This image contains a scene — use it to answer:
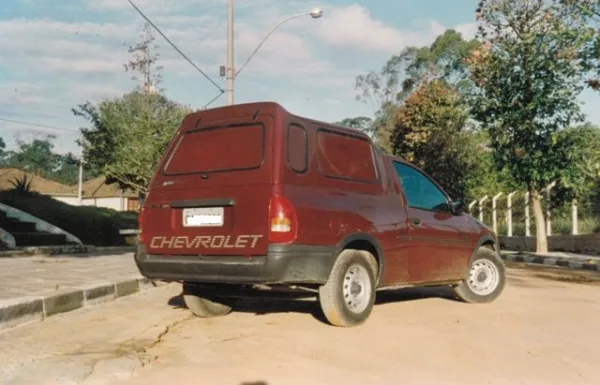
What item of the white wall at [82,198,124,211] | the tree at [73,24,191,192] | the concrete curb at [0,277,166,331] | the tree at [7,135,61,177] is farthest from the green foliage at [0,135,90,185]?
the concrete curb at [0,277,166,331]

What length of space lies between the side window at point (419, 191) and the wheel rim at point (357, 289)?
1.17 metres

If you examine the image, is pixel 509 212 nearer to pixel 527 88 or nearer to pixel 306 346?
pixel 527 88

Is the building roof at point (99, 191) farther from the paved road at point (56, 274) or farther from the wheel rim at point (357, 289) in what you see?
the wheel rim at point (357, 289)

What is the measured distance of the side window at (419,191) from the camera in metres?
6.88

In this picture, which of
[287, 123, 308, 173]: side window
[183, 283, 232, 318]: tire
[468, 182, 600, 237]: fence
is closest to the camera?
[287, 123, 308, 173]: side window

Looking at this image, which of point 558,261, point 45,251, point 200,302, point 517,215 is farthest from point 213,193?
point 517,215

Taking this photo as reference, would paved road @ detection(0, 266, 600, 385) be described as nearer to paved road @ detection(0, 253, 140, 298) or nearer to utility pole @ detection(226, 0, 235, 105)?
paved road @ detection(0, 253, 140, 298)

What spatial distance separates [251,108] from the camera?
570 centimetres

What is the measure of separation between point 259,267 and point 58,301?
109 inches

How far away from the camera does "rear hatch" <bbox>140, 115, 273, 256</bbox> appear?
17.3 ft

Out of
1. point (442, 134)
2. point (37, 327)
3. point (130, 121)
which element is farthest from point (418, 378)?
point (442, 134)

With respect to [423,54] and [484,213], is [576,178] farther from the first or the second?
[423,54]

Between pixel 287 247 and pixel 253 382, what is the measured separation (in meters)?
1.40

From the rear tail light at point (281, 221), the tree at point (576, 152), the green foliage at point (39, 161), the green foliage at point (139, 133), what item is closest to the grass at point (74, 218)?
the green foliage at point (139, 133)
